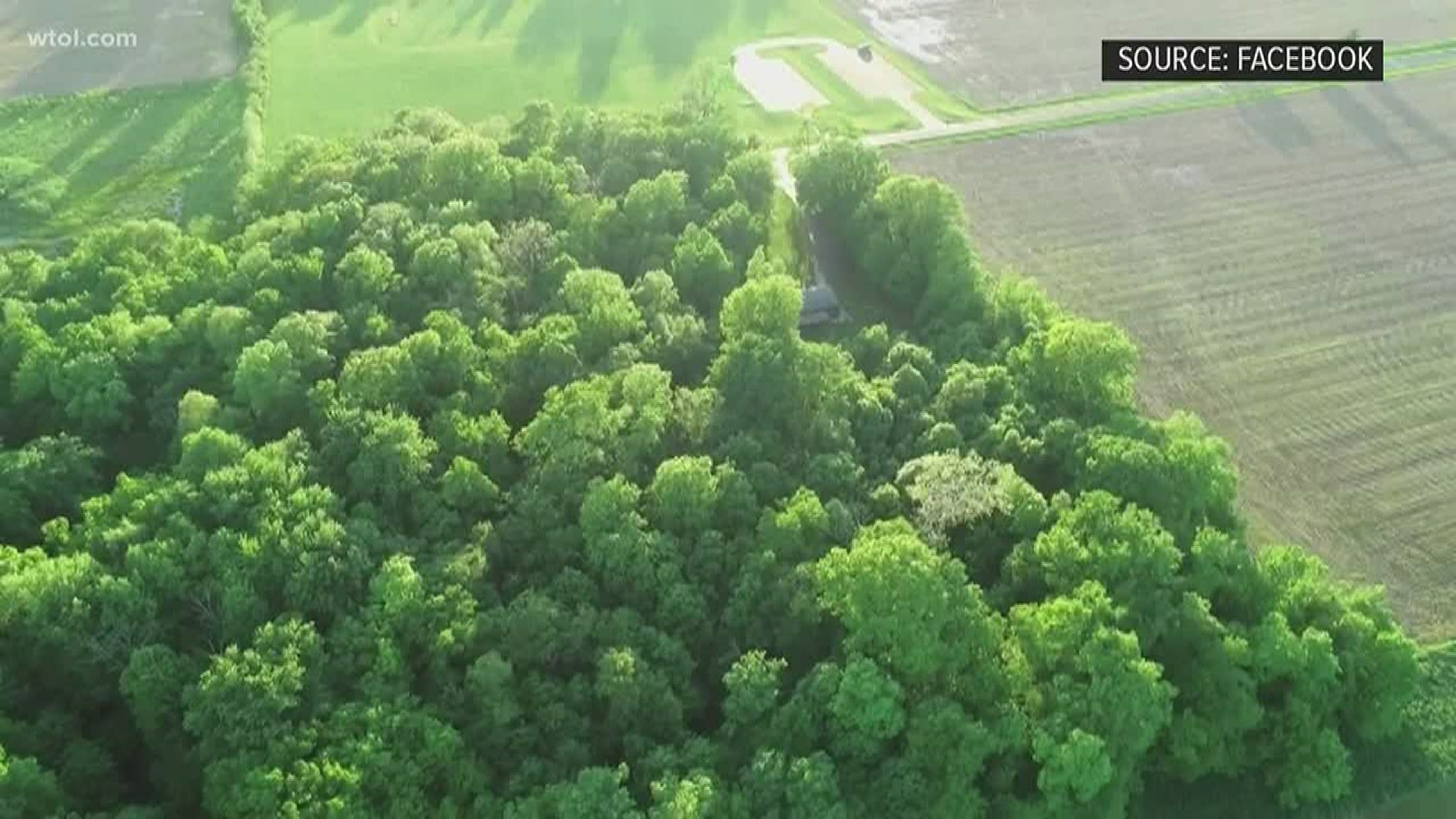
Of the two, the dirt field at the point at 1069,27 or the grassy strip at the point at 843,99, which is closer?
the grassy strip at the point at 843,99

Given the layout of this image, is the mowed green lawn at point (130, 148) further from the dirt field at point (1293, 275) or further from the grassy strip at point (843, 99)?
the dirt field at point (1293, 275)

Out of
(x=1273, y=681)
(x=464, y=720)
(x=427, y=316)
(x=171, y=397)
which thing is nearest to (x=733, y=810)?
(x=464, y=720)

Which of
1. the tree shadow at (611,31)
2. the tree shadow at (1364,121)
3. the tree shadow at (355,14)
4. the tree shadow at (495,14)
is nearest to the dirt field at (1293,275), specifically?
the tree shadow at (1364,121)

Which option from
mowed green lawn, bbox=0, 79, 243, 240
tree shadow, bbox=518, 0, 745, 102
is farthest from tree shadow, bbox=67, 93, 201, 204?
tree shadow, bbox=518, 0, 745, 102

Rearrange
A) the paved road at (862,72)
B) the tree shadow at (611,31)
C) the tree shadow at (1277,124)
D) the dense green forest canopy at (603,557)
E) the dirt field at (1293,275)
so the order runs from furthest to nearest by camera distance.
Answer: the tree shadow at (611,31) < the paved road at (862,72) < the tree shadow at (1277,124) < the dirt field at (1293,275) < the dense green forest canopy at (603,557)

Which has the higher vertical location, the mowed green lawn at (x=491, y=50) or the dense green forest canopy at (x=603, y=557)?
the mowed green lawn at (x=491, y=50)

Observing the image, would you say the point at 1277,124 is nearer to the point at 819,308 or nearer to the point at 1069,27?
the point at 1069,27

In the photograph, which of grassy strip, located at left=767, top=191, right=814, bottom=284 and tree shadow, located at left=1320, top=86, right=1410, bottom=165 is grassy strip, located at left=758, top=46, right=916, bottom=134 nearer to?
grassy strip, located at left=767, top=191, right=814, bottom=284
